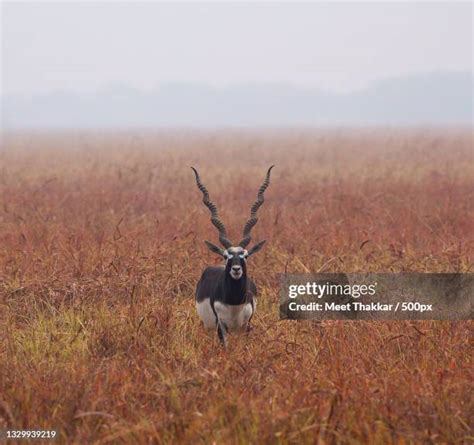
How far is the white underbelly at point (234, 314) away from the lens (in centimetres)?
724

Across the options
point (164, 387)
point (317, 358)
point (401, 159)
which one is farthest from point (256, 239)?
point (401, 159)

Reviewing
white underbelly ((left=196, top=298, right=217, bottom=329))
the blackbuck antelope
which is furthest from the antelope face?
white underbelly ((left=196, top=298, right=217, bottom=329))

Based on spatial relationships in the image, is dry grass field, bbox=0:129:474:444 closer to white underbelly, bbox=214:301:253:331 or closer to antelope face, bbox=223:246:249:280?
white underbelly, bbox=214:301:253:331

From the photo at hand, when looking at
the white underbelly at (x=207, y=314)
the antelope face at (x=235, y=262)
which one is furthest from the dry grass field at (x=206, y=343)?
the antelope face at (x=235, y=262)

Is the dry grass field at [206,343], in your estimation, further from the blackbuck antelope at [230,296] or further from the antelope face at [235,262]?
the antelope face at [235,262]

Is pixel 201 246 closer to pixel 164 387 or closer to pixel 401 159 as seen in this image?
pixel 164 387

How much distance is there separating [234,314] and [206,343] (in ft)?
1.22

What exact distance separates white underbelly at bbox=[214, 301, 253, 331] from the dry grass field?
21 centimetres

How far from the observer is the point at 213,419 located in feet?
16.6

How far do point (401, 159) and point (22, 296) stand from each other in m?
22.1

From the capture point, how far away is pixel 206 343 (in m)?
7.24


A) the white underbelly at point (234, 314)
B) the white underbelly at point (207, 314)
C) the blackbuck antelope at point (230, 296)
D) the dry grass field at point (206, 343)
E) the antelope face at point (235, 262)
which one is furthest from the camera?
the white underbelly at point (207, 314)

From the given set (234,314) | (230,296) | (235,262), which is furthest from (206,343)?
(235,262)

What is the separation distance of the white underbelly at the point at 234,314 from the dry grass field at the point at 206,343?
0.68 feet
